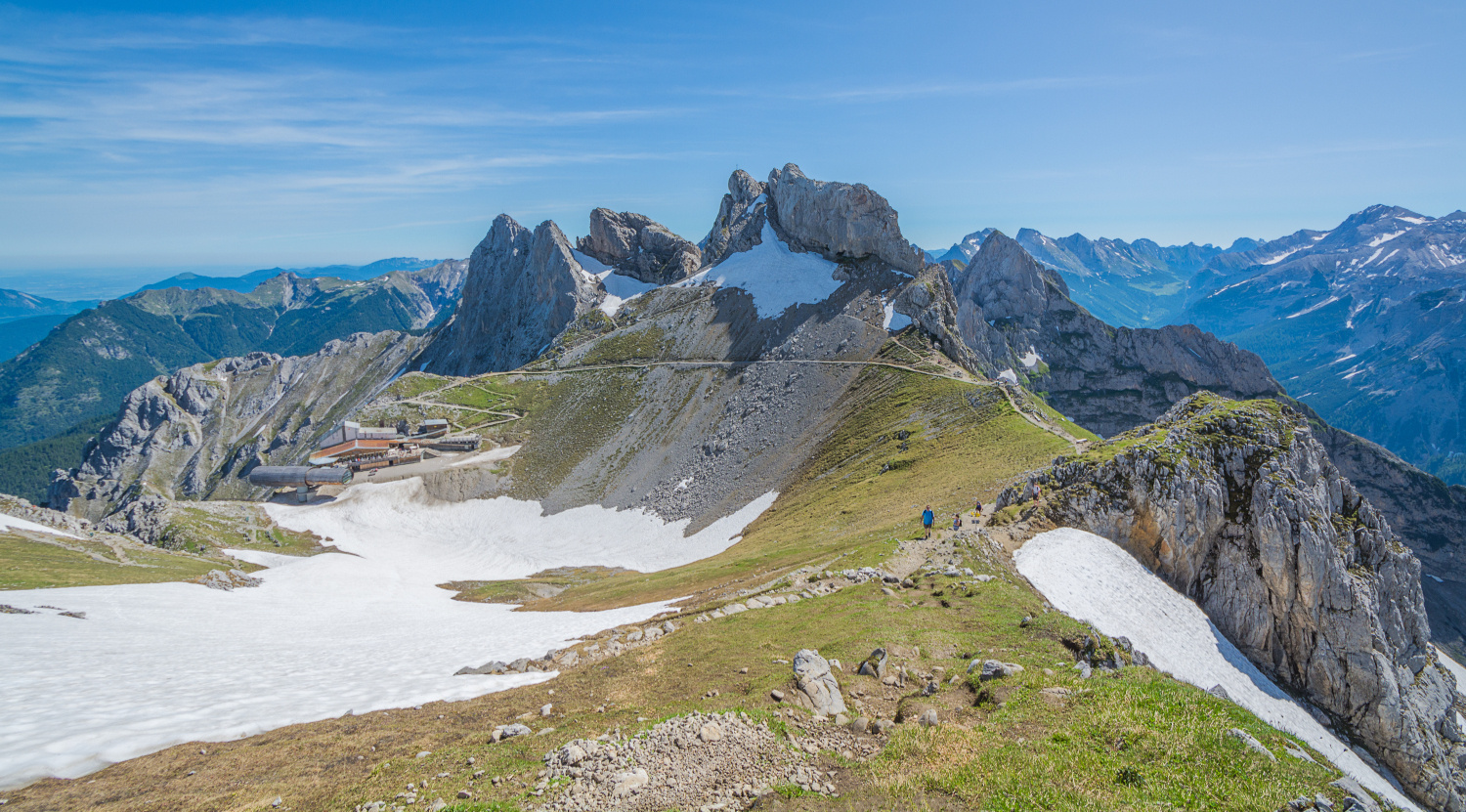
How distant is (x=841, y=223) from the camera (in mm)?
139625

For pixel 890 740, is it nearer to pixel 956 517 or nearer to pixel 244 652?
pixel 956 517

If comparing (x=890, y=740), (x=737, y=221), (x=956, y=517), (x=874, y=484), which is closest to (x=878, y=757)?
(x=890, y=740)

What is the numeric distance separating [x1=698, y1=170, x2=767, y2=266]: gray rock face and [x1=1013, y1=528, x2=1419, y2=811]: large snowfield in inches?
5337

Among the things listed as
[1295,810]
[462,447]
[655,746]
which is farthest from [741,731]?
[462,447]

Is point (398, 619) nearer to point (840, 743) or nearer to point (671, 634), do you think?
point (671, 634)

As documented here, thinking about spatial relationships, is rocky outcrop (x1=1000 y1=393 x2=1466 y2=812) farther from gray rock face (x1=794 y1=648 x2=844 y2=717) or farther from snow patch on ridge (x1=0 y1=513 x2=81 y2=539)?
snow patch on ridge (x1=0 y1=513 x2=81 y2=539)

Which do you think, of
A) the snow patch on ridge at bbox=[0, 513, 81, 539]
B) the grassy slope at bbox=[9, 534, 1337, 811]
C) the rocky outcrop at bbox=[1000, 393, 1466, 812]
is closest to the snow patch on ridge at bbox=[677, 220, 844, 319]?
the rocky outcrop at bbox=[1000, 393, 1466, 812]

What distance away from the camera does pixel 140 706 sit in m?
21.6

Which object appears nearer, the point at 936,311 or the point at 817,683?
the point at 817,683

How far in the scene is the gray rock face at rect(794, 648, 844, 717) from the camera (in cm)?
1884

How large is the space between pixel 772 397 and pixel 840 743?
89954 mm

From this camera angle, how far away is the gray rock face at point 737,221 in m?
163

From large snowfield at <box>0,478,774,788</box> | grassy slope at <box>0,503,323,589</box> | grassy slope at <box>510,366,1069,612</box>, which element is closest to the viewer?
large snowfield at <box>0,478,774,788</box>

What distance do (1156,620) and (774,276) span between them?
12162 cm
